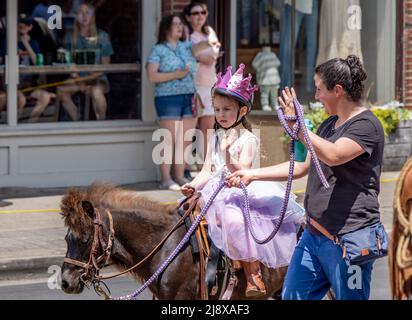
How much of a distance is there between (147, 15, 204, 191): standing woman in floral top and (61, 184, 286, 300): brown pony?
24.1 ft

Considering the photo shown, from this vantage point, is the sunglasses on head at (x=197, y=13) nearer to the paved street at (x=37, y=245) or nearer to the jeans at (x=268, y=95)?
the jeans at (x=268, y=95)

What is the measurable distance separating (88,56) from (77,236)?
836 centimetres

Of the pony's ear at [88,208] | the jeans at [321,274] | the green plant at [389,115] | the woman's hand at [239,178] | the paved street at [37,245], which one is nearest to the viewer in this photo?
the jeans at [321,274]

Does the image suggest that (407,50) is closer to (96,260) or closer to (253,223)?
(253,223)

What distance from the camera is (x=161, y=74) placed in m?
14.1

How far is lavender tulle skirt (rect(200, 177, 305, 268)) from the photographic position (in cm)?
672

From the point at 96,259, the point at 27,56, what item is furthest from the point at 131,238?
the point at 27,56

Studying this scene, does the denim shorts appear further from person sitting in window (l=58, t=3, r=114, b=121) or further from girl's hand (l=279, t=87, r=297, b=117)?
girl's hand (l=279, t=87, r=297, b=117)

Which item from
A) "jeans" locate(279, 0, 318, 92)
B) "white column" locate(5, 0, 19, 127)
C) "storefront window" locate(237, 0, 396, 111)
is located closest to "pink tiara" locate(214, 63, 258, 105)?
"white column" locate(5, 0, 19, 127)

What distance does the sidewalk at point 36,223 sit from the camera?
34.8ft

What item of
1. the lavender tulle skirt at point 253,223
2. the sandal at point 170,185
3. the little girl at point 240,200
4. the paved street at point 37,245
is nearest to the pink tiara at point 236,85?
the little girl at point 240,200

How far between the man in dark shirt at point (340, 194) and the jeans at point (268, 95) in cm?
958

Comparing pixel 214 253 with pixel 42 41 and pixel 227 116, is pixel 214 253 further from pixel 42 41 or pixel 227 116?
pixel 42 41

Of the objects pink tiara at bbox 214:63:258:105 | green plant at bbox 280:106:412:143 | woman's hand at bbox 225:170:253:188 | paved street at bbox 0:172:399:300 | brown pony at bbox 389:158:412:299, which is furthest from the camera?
green plant at bbox 280:106:412:143
